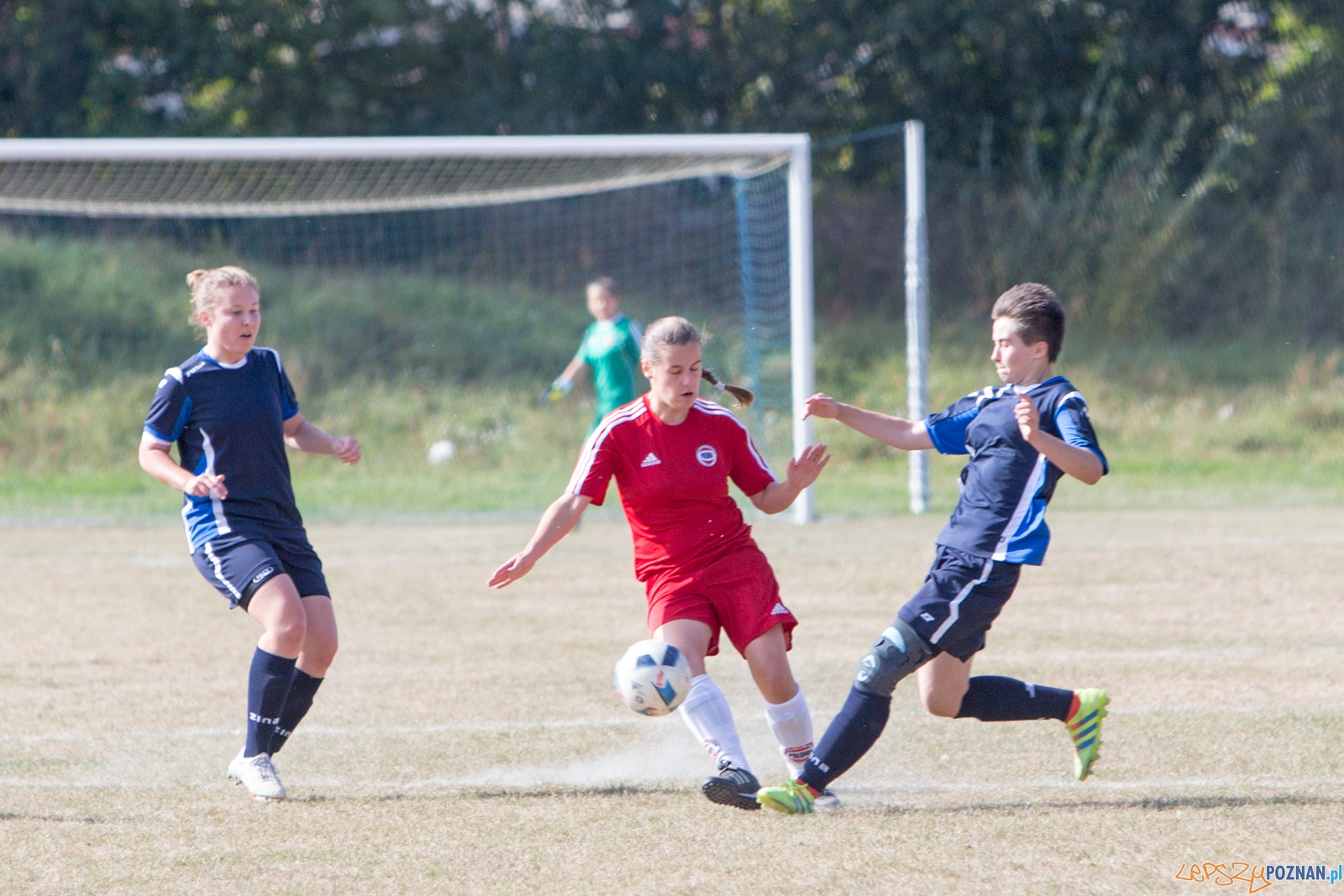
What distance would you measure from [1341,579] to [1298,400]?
8.62m

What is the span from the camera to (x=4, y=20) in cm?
1938

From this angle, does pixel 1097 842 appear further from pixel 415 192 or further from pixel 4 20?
pixel 4 20

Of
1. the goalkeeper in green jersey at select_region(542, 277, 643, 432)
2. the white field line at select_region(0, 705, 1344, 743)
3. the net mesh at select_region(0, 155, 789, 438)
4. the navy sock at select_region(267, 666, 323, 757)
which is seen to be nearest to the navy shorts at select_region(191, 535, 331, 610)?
the navy sock at select_region(267, 666, 323, 757)

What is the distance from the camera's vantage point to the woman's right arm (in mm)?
3936

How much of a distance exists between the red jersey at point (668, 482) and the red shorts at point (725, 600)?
0.16 feet

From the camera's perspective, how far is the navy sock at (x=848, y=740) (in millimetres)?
3832

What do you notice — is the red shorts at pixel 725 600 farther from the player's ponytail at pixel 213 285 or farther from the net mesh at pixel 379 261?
the net mesh at pixel 379 261

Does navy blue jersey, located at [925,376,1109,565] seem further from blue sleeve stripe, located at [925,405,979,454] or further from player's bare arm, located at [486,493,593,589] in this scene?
player's bare arm, located at [486,493,593,589]

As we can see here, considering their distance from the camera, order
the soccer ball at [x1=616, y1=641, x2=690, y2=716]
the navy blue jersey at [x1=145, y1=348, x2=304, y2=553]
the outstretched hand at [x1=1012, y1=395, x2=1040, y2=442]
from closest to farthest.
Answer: the outstretched hand at [x1=1012, y1=395, x2=1040, y2=442], the soccer ball at [x1=616, y1=641, x2=690, y2=716], the navy blue jersey at [x1=145, y1=348, x2=304, y2=553]

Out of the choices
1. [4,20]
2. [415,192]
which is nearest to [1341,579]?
[415,192]

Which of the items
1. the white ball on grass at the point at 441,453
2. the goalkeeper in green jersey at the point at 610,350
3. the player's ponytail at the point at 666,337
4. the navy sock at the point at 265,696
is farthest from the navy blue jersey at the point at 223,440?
the white ball on grass at the point at 441,453

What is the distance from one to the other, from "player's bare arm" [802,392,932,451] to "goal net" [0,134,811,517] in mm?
8393

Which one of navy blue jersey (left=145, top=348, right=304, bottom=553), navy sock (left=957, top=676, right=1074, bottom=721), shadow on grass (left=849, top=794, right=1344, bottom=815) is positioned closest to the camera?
shadow on grass (left=849, top=794, right=1344, bottom=815)

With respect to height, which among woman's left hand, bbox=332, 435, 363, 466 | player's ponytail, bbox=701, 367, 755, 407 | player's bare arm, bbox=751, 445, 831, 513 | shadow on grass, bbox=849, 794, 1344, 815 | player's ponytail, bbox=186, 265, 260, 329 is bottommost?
shadow on grass, bbox=849, 794, 1344, 815
